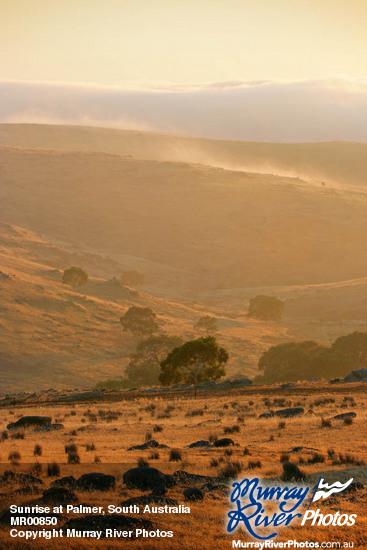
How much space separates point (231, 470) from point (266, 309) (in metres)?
89.5

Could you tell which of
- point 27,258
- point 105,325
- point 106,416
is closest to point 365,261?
point 27,258

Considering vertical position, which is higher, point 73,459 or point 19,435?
point 19,435

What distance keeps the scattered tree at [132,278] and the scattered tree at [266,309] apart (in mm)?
31865

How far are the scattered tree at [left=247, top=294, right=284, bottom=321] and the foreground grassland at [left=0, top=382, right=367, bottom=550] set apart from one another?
210 feet

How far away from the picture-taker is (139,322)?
81.4 meters

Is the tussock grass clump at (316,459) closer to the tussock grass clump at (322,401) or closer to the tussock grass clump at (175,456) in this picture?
the tussock grass clump at (175,456)

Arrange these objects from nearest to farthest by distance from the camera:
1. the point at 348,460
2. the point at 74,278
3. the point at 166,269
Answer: the point at 348,460 → the point at 74,278 → the point at 166,269

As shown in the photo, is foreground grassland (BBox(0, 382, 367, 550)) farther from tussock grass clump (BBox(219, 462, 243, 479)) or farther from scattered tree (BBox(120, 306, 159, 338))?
scattered tree (BBox(120, 306, 159, 338))

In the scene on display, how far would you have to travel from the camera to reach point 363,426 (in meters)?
21.6

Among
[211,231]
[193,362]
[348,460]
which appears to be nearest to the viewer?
[348,460]

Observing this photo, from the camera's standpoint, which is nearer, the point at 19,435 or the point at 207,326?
the point at 19,435

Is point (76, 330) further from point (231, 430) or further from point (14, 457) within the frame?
point (14, 457)

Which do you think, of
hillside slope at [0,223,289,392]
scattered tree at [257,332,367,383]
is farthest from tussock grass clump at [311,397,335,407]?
hillside slope at [0,223,289,392]

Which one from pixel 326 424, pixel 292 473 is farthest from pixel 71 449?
pixel 326 424
